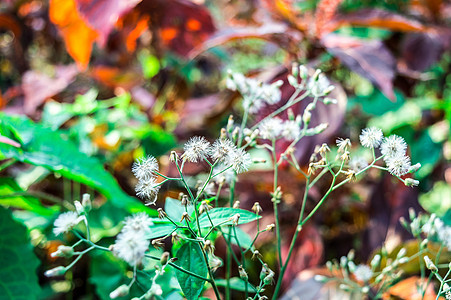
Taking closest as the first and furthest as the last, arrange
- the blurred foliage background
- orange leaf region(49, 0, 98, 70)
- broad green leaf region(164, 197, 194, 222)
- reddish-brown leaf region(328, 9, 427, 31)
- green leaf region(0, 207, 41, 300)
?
broad green leaf region(164, 197, 194, 222) → green leaf region(0, 207, 41, 300) → the blurred foliage background → reddish-brown leaf region(328, 9, 427, 31) → orange leaf region(49, 0, 98, 70)

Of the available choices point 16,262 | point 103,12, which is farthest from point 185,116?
point 16,262

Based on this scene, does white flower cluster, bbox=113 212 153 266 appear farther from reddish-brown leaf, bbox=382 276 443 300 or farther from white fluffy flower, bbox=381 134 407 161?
reddish-brown leaf, bbox=382 276 443 300

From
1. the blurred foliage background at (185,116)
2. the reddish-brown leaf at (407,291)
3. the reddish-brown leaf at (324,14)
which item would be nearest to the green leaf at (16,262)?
the blurred foliage background at (185,116)

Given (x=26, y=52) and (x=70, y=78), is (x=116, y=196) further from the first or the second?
(x=26, y=52)

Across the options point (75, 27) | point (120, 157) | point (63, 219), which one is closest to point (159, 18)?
point (75, 27)

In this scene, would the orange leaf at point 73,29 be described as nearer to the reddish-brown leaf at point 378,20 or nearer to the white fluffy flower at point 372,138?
the reddish-brown leaf at point 378,20

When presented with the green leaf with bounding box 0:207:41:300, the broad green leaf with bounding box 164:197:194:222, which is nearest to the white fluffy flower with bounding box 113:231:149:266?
the broad green leaf with bounding box 164:197:194:222

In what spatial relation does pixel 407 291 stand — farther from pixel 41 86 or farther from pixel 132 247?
pixel 41 86
